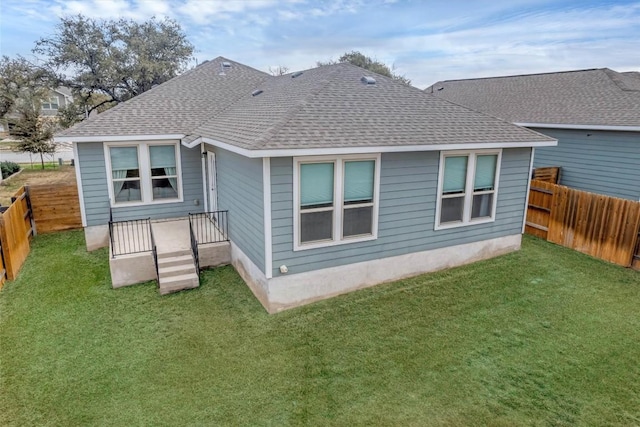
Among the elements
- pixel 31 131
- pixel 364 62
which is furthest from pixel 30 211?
pixel 364 62

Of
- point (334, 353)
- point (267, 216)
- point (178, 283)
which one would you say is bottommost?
point (334, 353)

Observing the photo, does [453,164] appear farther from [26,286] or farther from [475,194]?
[26,286]

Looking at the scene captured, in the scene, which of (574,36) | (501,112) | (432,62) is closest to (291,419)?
(501,112)

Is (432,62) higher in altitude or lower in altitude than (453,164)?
higher

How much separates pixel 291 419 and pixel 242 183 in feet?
15.6

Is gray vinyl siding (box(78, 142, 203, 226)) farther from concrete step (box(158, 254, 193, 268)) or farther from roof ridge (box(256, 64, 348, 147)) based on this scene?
roof ridge (box(256, 64, 348, 147))

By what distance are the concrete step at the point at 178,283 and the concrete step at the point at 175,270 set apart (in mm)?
83

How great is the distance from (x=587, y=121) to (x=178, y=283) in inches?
527

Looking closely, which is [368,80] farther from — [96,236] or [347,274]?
[96,236]

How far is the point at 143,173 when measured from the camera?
1073 centimetres

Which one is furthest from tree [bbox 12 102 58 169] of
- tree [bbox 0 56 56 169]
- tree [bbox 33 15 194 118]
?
tree [bbox 33 15 194 118]

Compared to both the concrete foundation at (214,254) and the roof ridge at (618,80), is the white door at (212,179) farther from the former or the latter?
the roof ridge at (618,80)

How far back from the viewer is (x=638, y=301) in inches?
305

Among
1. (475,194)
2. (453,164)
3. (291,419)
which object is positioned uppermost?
(453,164)
